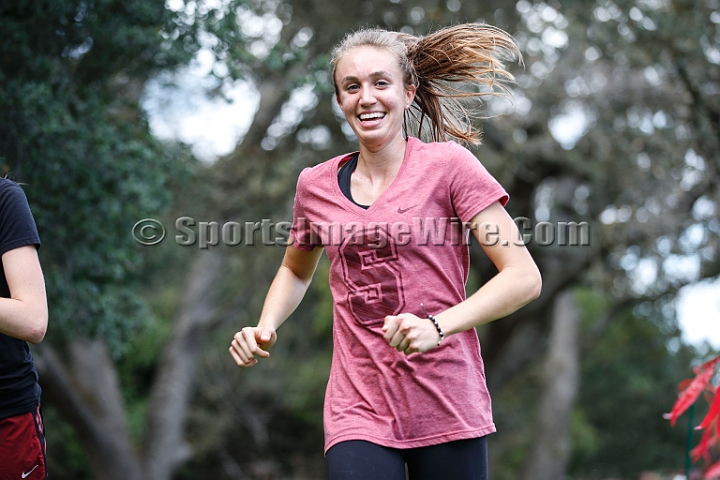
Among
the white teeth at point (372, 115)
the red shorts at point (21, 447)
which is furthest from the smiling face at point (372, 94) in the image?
the red shorts at point (21, 447)

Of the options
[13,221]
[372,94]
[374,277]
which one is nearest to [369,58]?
[372,94]

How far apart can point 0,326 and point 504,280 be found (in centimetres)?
130

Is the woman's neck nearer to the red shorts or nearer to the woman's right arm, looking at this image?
the woman's right arm

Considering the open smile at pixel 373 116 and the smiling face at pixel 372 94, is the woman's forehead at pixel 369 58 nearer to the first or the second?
the smiling face at pixel 372 94

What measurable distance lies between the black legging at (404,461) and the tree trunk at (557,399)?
11.6 metres

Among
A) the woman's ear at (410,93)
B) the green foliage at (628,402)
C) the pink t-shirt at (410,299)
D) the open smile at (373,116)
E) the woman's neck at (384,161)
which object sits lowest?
the green foliage at (628,402)

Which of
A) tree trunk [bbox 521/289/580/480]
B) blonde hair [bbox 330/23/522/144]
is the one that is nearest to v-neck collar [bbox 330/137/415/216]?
blonde hair [bbox 330/23/522/144]

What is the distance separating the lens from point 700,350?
1945 cm

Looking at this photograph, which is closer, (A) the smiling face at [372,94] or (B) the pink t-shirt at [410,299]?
(B) the pink t-shirt at [410,299]

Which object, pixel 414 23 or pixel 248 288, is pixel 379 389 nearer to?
pixel 414 23

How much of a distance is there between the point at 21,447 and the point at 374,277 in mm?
1127

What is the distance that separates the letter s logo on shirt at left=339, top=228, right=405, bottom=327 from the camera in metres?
2.10

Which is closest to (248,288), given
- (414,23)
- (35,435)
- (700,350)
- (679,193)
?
(414,23)

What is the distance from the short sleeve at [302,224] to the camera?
2.34m
